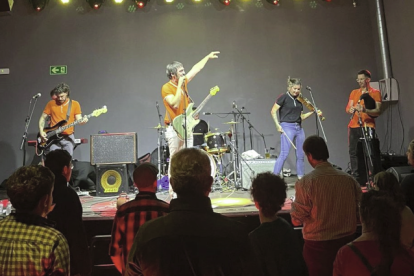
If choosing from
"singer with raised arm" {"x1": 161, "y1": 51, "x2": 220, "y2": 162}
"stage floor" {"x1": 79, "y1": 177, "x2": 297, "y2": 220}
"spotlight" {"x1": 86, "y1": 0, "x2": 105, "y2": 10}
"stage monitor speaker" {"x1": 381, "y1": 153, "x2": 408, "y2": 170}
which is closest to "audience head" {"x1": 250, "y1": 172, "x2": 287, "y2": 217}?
"stage floor" {"x1": 79, "y1": 177, "x2": 297, "y2": 220}

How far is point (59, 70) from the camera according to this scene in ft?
29.0

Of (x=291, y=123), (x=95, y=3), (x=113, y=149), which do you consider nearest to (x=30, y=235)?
(x=113, y=149)

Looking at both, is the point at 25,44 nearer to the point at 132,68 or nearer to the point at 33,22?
the point at 33,22

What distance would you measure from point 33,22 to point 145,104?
10.7 ft

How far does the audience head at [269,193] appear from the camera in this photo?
2184 millimetres

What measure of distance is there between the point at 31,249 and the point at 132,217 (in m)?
0.81

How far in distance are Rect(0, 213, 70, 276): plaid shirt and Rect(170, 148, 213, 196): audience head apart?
606 millimetres

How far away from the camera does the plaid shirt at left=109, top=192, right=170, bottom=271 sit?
2406 mm

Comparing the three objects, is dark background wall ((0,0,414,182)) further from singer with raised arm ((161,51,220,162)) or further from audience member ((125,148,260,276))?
audience member ((125,148,260,276))

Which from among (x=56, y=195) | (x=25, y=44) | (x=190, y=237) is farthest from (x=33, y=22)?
(x=190, y=237)

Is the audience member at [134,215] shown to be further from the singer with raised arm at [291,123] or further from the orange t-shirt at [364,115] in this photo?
the orange t-shirt at [364,115]

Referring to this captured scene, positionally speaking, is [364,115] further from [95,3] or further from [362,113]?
[95,3]

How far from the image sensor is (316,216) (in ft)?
8.96

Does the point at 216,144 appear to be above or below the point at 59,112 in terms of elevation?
below
